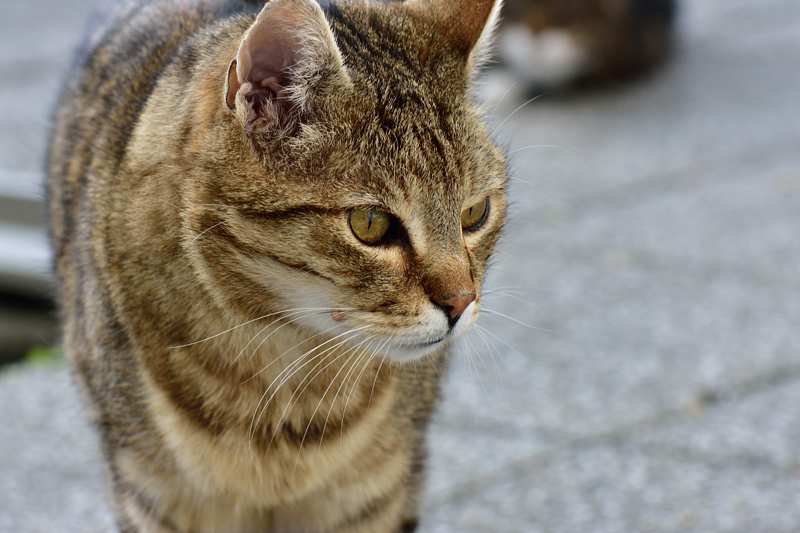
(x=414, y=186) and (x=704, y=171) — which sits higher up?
(x=414, y=186)

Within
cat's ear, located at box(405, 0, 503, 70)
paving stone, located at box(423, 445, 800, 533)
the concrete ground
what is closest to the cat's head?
cat's ear, located at box(405, 0, 503, 70)

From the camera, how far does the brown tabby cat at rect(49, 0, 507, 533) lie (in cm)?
212

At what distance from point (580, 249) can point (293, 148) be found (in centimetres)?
298

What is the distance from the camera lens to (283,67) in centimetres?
209

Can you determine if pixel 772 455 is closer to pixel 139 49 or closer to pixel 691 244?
pixel 691 244

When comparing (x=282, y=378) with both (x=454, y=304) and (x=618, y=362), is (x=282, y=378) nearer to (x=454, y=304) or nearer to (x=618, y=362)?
(x=454, y=304)

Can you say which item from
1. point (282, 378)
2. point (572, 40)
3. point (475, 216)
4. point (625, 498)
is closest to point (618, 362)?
point (625, 498)

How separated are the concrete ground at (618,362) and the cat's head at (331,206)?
467mm

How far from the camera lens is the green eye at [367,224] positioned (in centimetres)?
213

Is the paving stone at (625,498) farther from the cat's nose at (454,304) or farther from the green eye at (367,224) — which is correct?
the green eye at (367,224)

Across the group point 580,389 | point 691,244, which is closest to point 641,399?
point 580,389

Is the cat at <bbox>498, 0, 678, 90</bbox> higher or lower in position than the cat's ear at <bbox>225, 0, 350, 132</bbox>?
lower

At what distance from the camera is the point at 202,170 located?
2.16 meters

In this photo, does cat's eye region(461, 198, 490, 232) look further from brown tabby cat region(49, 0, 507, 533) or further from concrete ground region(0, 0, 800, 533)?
concrete ground region(0, 0, 800, 533)
